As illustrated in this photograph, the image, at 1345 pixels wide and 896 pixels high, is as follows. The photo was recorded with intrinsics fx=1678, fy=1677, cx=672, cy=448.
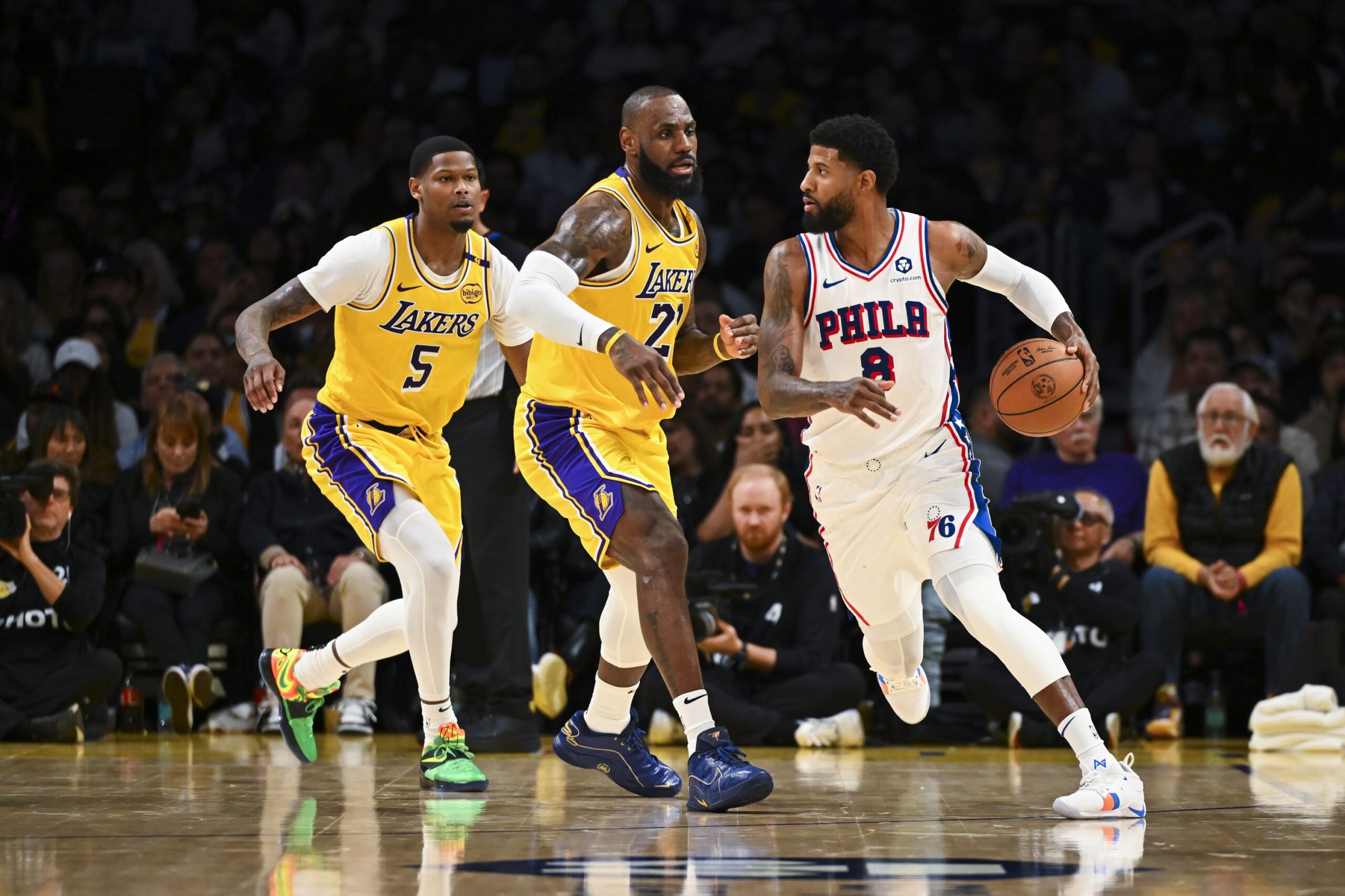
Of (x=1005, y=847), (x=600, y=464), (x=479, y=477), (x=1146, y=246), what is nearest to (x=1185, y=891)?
(x=1005, y=847)

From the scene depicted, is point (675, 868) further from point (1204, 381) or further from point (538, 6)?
point (538, 6)

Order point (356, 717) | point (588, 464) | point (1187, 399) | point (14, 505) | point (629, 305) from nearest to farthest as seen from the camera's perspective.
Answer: point (588, 464), point (629, 305), point (14, 505), point (356, 717), point (1187, 399)

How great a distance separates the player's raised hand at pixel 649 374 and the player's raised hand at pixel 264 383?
1.06 m

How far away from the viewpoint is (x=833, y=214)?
5.29 m

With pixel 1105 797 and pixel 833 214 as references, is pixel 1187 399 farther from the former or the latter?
pixel 1105 797

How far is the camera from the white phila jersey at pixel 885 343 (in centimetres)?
520

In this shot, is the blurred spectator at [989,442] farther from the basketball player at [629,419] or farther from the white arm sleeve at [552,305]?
the white arm sleeve at [552,305]

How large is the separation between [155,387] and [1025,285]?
559 centimetres

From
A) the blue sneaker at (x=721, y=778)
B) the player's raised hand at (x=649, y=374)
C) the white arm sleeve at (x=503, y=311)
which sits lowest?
the blue sneaker at (x=721, y=778)

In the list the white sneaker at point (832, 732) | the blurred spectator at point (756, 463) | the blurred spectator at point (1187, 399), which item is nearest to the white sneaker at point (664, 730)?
the white sneaker at point (832, 732)

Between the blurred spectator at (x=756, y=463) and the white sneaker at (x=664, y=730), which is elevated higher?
the blurred spectator at (x=756, y=463)

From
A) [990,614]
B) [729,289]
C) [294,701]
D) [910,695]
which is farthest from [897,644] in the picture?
[729,289]

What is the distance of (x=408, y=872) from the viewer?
12.8 feet

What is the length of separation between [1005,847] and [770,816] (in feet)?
2.76
